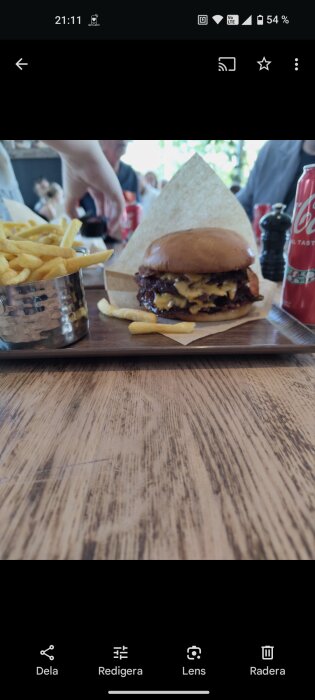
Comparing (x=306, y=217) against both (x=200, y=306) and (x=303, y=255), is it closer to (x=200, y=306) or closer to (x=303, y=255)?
(x=303, y=255)

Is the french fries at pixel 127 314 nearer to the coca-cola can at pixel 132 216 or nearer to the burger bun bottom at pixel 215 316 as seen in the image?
the burger bun bottom at pixel 215 316

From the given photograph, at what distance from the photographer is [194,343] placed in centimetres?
91

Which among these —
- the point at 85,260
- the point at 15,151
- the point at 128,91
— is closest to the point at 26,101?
the point at 128,91

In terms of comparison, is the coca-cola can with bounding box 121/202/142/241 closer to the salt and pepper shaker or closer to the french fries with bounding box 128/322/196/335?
the salt and pepper shaker

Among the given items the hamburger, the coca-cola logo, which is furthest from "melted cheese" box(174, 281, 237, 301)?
the coca-cola logo

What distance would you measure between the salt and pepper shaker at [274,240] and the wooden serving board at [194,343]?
0.55 m

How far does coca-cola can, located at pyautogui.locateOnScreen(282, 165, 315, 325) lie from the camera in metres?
0.93

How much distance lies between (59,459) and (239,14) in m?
0.86

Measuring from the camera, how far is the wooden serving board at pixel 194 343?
834 mm

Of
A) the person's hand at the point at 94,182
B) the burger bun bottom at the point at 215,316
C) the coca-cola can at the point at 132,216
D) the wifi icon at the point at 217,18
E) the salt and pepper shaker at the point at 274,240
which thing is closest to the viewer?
the wifi icon at the point at 217,18

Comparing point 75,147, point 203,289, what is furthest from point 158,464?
point 75,147
